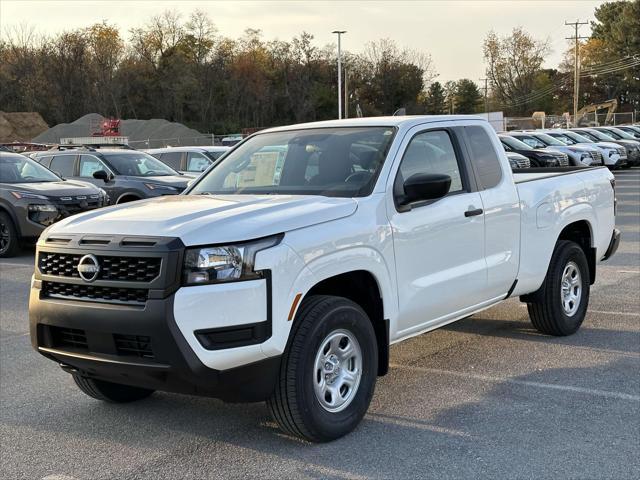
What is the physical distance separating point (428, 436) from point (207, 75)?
77715 mm

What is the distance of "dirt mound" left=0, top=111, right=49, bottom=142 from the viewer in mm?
62000

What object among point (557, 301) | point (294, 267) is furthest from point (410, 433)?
point (557, 301)

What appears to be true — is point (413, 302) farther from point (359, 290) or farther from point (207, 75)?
point (207, 75)

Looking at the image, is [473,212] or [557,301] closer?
[473,212]

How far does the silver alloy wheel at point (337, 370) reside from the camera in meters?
4.36

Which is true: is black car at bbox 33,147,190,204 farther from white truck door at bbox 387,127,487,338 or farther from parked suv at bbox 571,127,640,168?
parked suv at bbox 571,127,640,168

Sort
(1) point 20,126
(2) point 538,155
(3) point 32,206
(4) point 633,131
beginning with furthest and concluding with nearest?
(1) point 20,126 < (4) point 633,131 < (2) point 538,155 < (3) point 32,206

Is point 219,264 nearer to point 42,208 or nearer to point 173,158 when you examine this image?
point 42,208

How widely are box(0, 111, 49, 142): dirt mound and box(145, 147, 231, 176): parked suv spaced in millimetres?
47372

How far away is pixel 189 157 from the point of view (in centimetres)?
1866

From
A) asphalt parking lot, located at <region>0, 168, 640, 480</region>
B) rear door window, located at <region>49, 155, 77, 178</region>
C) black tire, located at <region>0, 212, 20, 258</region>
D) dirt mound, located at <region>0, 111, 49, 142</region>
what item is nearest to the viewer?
asphalt parking lot, located at <region>0, 168, 640, 480</region>

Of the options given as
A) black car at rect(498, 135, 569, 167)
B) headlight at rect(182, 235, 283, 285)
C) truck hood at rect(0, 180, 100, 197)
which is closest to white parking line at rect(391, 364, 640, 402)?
headlight at rect(182, 235, 283, 285)

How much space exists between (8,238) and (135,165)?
12.4 feet

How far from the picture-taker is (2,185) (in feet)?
42.7
